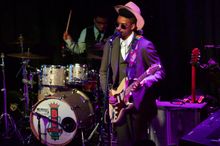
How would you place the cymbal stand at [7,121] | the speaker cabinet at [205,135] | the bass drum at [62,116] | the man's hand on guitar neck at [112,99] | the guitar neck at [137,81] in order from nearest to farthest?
the speaker cabinet at [205,135]
the guitar neck at [137,81]
the man's hand on guitar neck at [112,99]
the bass drum at [62,116]
the cymbal stand at [7,121]

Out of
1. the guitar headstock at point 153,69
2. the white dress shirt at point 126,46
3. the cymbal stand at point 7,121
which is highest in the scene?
the white dress shirt at point 126,46

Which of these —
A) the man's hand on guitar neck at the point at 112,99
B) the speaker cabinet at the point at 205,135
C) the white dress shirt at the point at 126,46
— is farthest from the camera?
the white dress shirt at the point at 126,46

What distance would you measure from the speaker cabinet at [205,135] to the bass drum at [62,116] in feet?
11.4

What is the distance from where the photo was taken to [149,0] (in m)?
6.44

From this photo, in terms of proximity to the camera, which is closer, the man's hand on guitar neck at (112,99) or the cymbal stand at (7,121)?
the man's hand on guitar neck at (112,99)

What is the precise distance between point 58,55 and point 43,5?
1.07 meters

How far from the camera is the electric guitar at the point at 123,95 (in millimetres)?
4199

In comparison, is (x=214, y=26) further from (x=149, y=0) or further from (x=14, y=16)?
(x=14, y=16)

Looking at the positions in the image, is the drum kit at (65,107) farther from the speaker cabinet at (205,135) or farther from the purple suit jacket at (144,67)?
the speaker cabinet at (205,135)

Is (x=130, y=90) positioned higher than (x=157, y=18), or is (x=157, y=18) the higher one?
(x=157, y=18)

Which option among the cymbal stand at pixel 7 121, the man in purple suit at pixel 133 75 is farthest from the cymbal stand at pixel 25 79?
the man in purple suit at pixel 133 75

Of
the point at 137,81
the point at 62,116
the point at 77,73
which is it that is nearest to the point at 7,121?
the point at 62,116

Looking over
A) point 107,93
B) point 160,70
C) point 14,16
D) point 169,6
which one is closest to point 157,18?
point 169,6

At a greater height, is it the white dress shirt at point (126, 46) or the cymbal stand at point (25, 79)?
the white dress shirt at point (126, 46)
